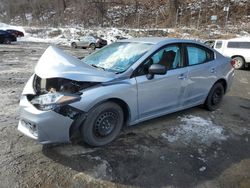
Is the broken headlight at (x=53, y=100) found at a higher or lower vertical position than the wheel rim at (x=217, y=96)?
higher

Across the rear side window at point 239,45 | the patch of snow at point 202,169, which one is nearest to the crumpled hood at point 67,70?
the patch of snow at point 202,169

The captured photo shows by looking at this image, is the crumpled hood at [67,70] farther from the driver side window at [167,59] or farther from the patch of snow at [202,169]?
the patch of snow at [202,169]

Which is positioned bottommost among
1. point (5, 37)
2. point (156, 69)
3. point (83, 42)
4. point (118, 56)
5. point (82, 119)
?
point (83, 42)

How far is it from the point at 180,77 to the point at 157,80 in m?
0.63

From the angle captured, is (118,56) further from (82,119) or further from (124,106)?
(82,119)

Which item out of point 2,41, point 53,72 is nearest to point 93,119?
point 53,72

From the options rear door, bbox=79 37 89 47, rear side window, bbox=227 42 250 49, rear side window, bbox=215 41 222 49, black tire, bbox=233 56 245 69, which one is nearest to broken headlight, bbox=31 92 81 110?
black tire, bbox=233 56 245 69

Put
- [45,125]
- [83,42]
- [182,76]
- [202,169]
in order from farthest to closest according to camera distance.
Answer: [83,42] < [182,76] < [202,169] < [45,125]

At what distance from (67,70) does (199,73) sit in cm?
274

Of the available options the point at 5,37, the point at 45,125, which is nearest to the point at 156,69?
the point at 45,125

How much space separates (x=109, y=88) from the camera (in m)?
3.83

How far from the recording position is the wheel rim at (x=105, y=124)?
389 cm

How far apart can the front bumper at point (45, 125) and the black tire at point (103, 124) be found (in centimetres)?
29

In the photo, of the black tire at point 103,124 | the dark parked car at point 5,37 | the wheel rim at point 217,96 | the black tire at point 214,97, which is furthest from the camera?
the dark parked car at point 5,37
